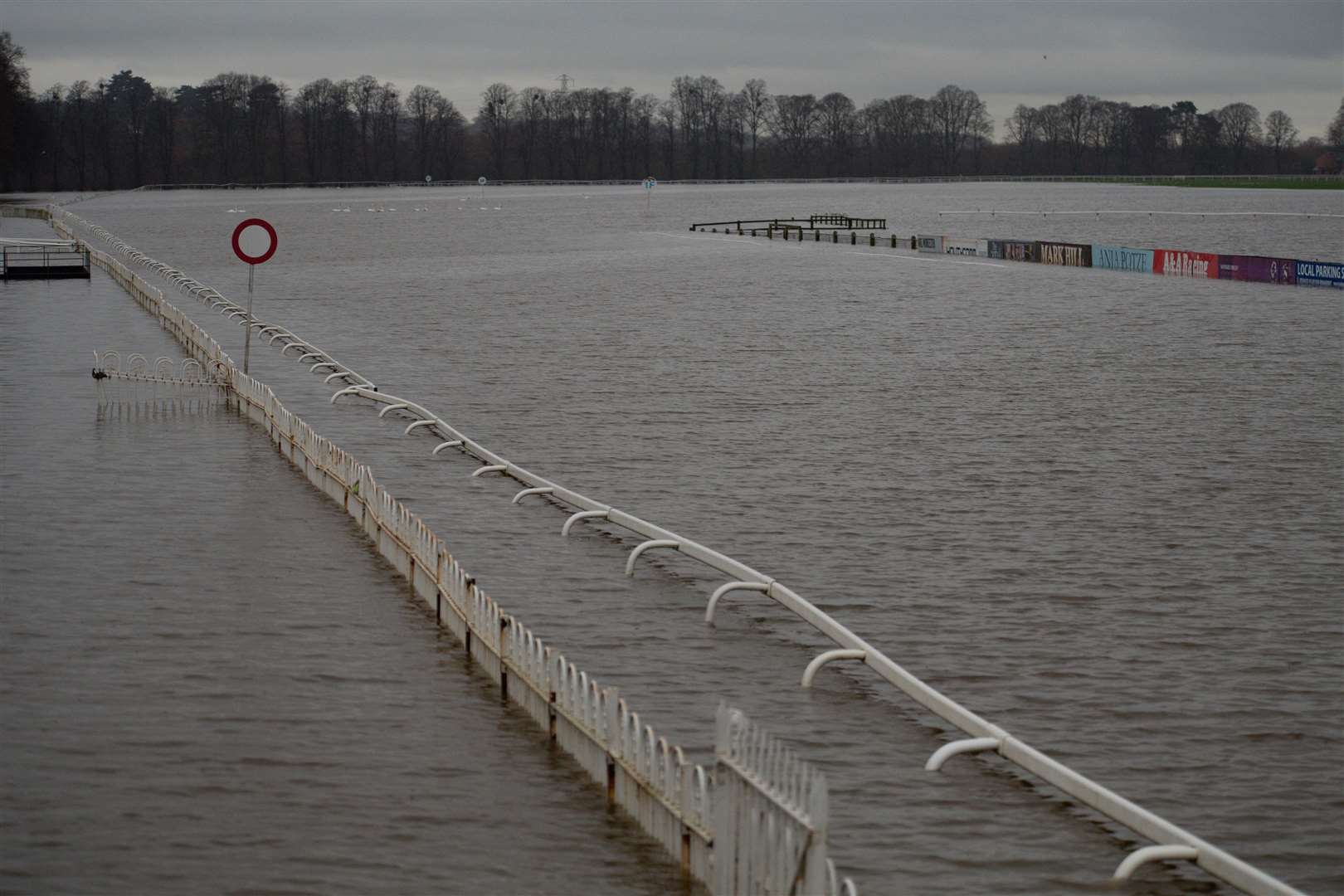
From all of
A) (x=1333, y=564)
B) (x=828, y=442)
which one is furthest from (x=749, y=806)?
(x=828, y=442)

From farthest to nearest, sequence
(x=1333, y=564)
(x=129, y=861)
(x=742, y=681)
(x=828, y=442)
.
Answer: (x=828, y=442) < (x=1333, y=564) < (x=742, y=681) < (x=129, y=861)

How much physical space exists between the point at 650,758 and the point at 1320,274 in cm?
5799

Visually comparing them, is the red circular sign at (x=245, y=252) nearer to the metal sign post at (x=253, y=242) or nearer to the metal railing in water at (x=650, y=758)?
the metal sign post at (x=253, y=242)

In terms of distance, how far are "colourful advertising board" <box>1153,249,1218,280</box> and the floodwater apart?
18742 millimetres

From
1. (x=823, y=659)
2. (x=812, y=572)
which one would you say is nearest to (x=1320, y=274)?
(x=812, y=572)

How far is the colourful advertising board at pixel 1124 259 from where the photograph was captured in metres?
73.5

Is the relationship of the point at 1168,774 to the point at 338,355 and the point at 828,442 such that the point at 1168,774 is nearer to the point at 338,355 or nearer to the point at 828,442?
the point at 828,442

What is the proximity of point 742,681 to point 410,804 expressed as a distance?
444cm

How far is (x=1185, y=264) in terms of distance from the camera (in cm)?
7081

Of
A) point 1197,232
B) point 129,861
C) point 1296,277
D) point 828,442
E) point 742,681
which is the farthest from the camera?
point 1197,232

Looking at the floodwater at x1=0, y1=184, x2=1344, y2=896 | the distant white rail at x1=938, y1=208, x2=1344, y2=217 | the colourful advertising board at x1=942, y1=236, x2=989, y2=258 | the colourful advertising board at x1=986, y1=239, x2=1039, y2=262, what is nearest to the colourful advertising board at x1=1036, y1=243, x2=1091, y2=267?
the colourful advertising board at x1=986, y1=239, x2=1039, y2=262

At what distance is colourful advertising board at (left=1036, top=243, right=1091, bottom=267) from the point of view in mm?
78688

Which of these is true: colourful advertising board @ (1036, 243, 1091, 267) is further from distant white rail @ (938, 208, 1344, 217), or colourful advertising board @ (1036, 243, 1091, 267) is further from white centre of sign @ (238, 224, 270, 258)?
distant white rail @ (938, 208, 1344, 217)

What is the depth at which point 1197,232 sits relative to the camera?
12150cm
